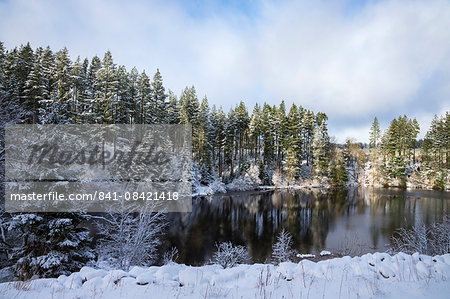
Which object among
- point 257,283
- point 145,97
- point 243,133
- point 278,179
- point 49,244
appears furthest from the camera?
point 243,133

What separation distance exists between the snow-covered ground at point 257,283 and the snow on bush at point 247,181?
3564 cm

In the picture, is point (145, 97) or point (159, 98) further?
point (159, 98)

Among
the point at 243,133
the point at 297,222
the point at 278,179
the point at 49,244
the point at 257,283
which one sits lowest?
the point at 297,222

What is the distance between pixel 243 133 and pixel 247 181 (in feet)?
42.6

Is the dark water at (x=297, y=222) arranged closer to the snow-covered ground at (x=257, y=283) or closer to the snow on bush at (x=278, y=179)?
the snow-covered ground at (x=257, y=283)

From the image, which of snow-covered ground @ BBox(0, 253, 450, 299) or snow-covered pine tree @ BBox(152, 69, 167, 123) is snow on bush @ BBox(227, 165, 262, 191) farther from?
snow-covered ground @ BBox(0, 253, 450, 299)

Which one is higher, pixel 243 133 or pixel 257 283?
pixel 243 133

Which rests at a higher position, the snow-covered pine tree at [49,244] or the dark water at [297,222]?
the snow-covered pine tree at [49,244]

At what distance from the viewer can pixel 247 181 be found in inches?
1610

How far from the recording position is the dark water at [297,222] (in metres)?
14.7

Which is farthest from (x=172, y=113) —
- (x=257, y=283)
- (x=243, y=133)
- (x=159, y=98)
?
(x=257, y=283)

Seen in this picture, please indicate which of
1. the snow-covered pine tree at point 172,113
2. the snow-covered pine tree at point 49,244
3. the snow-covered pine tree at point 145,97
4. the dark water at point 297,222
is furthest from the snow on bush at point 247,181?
the snow-covered pine tree at point 49,244

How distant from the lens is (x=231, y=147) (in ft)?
146

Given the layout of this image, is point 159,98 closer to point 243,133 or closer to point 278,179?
point 243,133
